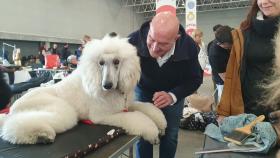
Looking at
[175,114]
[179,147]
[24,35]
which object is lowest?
[179,147]

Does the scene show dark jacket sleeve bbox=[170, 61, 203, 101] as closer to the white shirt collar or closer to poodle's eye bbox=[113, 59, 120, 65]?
the white shirt collar

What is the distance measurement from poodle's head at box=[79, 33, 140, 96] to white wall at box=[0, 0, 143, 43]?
549 cm

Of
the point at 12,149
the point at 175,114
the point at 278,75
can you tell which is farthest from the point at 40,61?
the point at 278,75

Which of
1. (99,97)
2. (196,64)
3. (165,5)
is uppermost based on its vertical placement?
(165,5)

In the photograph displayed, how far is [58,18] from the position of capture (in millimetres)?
7637

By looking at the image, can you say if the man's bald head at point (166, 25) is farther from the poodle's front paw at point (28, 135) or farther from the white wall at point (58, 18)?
the white wall at point (58, 18)

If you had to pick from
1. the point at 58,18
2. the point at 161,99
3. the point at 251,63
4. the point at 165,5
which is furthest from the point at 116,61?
the point at 58,18

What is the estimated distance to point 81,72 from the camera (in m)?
1.19

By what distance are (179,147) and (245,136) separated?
182 cm

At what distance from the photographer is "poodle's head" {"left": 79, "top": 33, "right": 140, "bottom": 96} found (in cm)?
112

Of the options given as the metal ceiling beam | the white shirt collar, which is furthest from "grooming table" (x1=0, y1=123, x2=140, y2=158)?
the metal ceiling beam

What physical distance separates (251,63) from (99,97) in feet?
2.02

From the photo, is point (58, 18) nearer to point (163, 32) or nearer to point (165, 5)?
point (165, 5)

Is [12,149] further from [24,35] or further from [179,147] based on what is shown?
[24,35]
